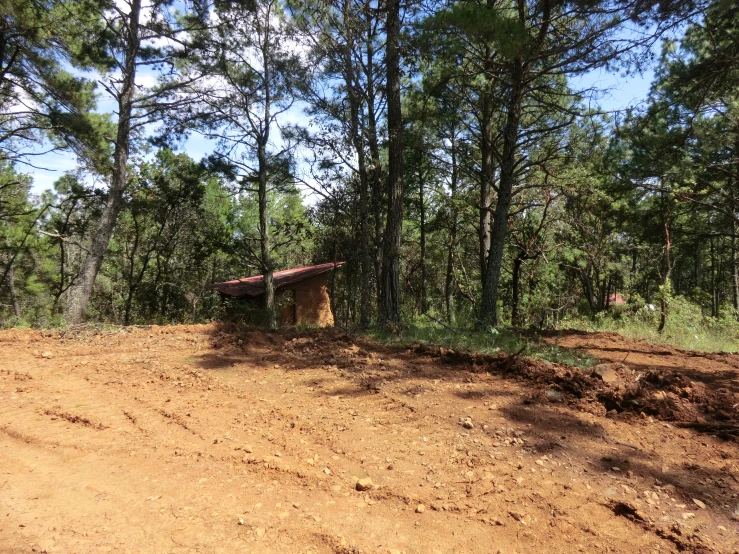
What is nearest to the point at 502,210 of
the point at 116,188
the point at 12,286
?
the point at 116,188

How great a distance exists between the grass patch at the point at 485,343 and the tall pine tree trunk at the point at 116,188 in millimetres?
7193

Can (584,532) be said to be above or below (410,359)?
below

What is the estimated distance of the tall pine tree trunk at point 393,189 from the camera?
29.9ft

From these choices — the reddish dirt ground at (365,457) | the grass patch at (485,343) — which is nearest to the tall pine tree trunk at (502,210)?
the grass patch at (485,343)

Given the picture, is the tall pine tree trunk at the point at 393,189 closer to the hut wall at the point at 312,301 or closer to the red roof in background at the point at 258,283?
the red roof in background at the point at 258,283

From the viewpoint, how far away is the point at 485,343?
274 inches

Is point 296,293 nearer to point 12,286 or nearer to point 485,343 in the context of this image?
point 485,343

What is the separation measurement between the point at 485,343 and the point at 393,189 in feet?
13.0

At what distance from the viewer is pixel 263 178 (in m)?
15.6

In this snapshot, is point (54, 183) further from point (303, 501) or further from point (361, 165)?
point (303, 501)

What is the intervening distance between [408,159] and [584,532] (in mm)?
13229

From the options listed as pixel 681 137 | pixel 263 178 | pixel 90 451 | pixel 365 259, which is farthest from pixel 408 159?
pixel 90 451

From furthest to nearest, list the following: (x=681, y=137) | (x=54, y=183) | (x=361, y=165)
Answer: (x=54, y=183)
(x=361, y=165)
(x=681, y=137)

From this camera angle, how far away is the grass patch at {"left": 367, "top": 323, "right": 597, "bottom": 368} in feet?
19.4
